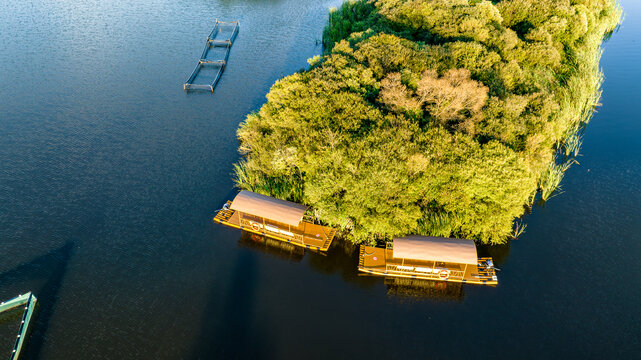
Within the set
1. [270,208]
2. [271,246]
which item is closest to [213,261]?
[271,246]

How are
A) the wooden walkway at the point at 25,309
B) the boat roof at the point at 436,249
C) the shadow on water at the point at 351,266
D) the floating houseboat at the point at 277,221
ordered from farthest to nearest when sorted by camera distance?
1. the floating houseboat at the point at 277,221
2. the shadow on water at the point at 351,266
3. the boat roof at the point at 436,249
4. the wooden walkway at the point at 25,309

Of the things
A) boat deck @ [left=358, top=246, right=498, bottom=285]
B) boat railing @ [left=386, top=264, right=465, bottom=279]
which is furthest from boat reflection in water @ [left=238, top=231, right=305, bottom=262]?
boat railing @ [left=386, top=264, right=465, bottom=279]

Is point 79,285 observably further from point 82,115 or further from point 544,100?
point 544,100

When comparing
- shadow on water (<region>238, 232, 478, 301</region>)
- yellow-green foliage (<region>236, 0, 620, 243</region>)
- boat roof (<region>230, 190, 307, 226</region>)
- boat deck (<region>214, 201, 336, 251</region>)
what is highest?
yellow-green foliage (<region>236, 0, 620, 243</region>)

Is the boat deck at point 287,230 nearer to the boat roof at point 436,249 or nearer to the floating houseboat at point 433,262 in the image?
the floating houseboat at point 433,262

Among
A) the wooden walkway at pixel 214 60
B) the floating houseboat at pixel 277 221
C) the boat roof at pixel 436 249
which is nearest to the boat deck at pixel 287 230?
the floating houseboat at pixel 277 221

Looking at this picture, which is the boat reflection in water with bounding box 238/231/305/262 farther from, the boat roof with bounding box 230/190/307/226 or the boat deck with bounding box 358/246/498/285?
the boat deck with bounding box 358/246/498/285
